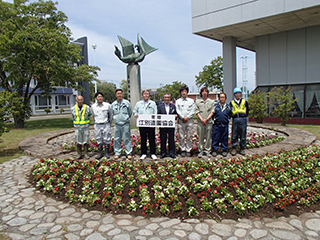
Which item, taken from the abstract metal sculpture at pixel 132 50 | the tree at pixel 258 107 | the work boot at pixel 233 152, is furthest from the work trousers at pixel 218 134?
the tree at pixel 258 107

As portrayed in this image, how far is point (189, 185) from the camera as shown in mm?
4395

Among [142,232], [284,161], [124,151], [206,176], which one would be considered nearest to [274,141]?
[284,161]

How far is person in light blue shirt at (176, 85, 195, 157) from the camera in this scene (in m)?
6.01

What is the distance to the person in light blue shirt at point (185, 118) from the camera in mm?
6008

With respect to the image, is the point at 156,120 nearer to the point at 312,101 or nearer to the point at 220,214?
the point at 220,214

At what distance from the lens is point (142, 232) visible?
3.19m

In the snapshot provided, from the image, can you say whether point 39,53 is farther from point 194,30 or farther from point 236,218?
point 236,218

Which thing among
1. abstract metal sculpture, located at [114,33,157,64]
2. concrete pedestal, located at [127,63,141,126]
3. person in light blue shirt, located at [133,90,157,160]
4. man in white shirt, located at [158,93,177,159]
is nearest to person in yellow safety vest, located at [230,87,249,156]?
man in white shirt, located at [158,93,177,159]

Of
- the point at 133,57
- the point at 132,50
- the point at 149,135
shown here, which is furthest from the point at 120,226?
the point at 132,50

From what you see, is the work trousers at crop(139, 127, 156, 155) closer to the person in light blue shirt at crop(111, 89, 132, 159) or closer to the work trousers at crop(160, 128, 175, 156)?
the work trousers at crop(160, 128, 175, 156)

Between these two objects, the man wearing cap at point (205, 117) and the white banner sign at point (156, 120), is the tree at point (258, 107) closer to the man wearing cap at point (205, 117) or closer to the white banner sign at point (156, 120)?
the man wearing cap at point (205, 117)

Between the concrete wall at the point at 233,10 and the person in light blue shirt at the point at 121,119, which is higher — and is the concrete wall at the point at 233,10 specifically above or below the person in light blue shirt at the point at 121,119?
above

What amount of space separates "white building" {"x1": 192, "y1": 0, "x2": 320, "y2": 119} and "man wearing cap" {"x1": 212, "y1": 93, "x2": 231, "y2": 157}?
987cm

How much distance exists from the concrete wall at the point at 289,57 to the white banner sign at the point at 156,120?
1384 centimetres
